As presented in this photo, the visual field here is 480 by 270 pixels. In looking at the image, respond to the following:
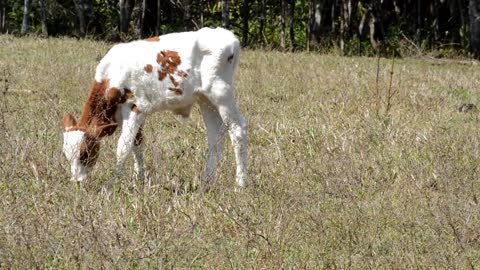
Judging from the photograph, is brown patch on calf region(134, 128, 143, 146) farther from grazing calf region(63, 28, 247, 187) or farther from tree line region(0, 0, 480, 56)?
tree line region(0, 0, 480, 56)

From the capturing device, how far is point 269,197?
7719mm

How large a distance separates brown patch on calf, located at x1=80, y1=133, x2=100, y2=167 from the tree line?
15.7 metres

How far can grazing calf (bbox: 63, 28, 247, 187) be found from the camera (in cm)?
858

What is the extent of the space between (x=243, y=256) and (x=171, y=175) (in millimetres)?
2136

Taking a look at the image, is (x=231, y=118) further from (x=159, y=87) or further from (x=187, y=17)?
(x=187, y=17)

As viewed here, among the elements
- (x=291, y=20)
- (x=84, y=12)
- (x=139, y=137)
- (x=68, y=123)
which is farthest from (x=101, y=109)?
(x=291, y=20)

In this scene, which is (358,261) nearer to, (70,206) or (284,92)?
(70,206)

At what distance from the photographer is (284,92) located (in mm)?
14789

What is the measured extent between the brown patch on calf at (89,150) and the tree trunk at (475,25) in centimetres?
1841

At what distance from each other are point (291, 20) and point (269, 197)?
2606 cm

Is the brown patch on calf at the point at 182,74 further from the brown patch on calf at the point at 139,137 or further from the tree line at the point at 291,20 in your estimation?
the tree line at the point at 291,20

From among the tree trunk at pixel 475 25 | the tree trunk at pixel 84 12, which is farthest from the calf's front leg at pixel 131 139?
the tree trunk at pixel 84 12

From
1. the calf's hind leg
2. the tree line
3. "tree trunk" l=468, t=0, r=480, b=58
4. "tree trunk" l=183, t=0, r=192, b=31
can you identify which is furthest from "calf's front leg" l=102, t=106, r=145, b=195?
"tree trunk" l=183, t=0, r=192, b=31

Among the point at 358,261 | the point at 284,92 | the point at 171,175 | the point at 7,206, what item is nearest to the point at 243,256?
the point at 358,261
